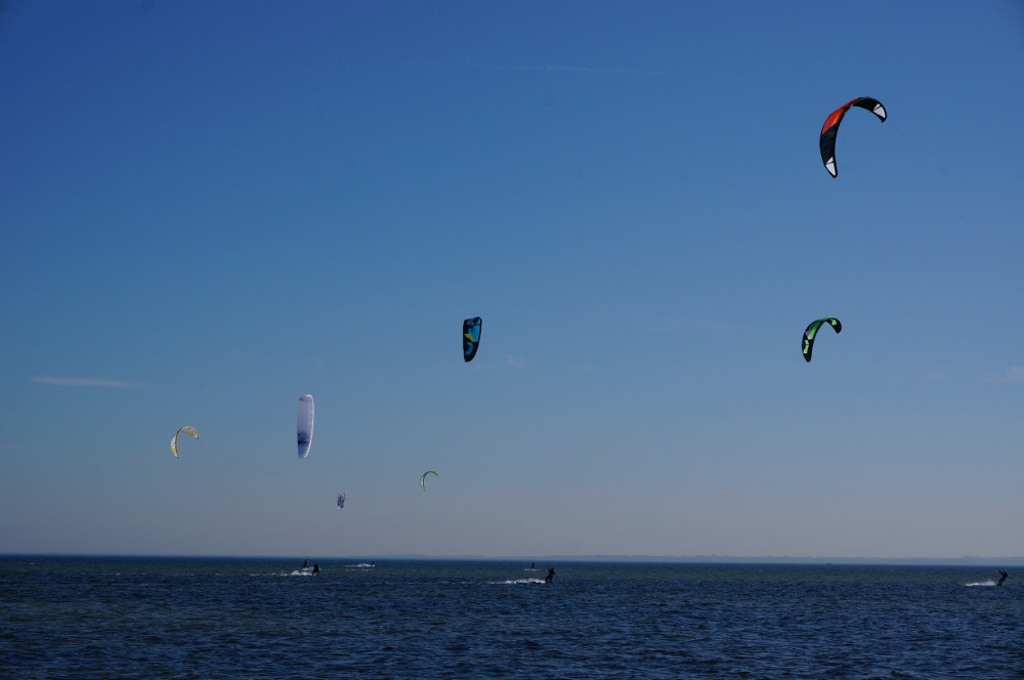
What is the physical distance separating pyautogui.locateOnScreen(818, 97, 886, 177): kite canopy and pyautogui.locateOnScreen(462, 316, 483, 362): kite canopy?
47.0 ft

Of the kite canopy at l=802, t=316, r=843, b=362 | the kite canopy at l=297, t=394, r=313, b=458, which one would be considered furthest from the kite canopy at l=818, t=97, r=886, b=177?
the kite canopy at l=297, t=394, r=313, b=458

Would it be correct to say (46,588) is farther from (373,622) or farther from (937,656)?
(937,656)

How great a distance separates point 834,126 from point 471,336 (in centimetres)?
1501

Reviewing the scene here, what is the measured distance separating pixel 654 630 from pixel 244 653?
57.3ft

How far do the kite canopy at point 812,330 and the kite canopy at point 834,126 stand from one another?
32.5ft

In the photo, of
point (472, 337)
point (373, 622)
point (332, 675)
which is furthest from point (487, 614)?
point (332, 675)

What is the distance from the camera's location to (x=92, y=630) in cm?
3619

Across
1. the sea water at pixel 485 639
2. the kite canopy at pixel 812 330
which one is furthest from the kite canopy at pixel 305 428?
the kite canopy at pixel 812 330

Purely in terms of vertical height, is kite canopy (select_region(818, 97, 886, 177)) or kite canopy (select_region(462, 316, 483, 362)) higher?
kite canopy (select_region(818, 97, 886, 177))

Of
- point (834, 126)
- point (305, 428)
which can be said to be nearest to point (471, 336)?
point (305, 428)

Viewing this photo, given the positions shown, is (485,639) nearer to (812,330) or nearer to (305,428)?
(305,428)

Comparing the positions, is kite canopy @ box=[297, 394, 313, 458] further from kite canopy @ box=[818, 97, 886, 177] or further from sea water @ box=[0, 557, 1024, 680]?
kite canopy @ box=[818, 97, 886, 177]

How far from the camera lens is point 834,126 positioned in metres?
26.0

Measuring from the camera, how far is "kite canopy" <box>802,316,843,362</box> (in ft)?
112
